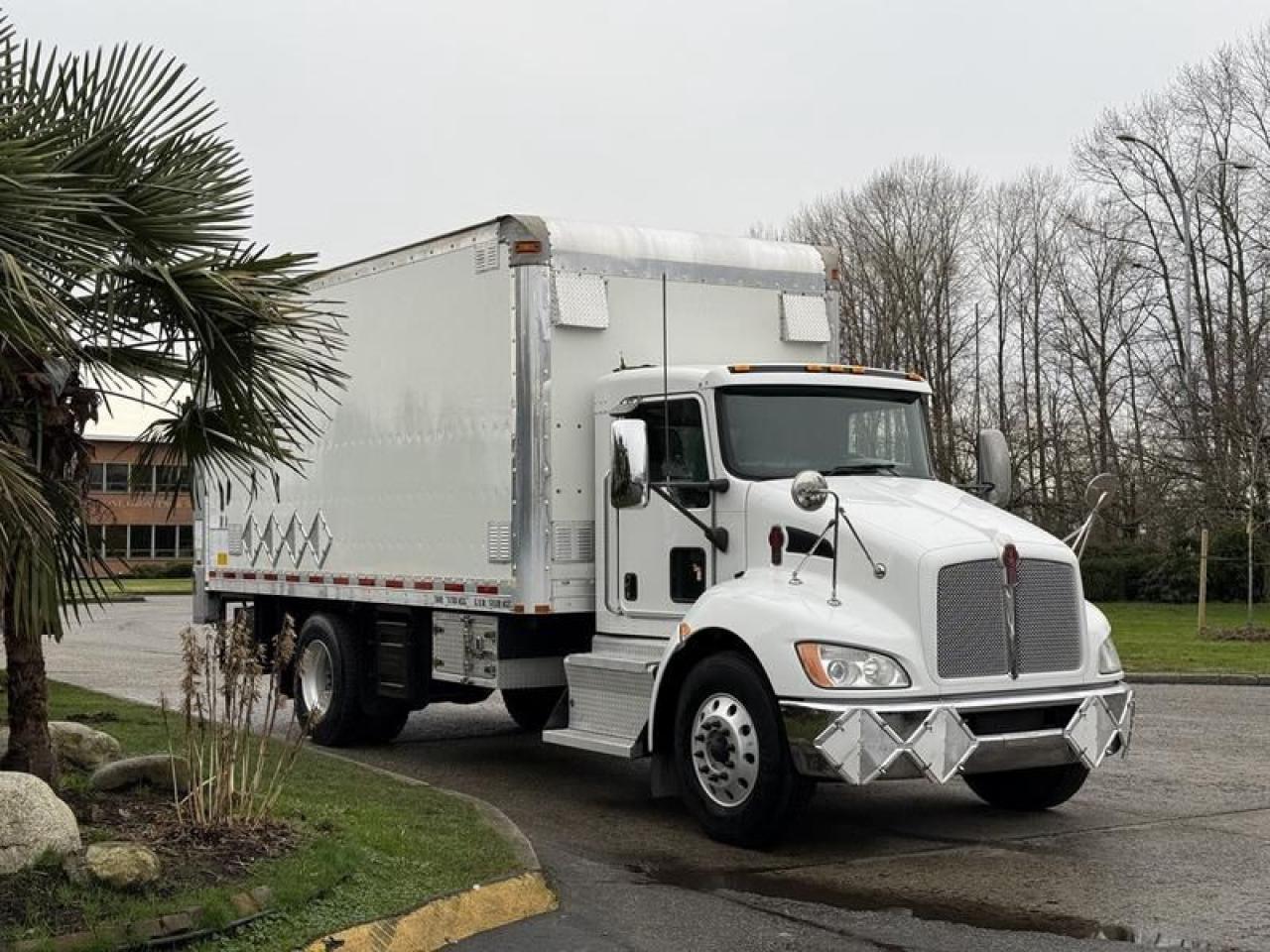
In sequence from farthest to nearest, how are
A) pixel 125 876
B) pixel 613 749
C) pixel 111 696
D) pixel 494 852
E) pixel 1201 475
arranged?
1. pixel 1201 475
2. pixel 111 696
3. pixel 613 749
4. pixel 494 852
5. pixel 125 876

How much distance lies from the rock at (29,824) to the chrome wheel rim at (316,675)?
6133 mm

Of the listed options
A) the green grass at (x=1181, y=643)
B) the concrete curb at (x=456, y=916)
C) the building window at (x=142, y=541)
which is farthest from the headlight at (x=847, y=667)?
the building window at (x=142, y=541)

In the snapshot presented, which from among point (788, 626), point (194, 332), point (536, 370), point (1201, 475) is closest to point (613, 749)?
point (788, 626)

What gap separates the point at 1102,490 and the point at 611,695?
3340mm

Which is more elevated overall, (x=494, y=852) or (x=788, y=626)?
(x=788, y=626)

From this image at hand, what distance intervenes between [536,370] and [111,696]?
7.24m

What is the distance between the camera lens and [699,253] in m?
11.7

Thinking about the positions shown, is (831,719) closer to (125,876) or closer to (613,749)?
(613,749)

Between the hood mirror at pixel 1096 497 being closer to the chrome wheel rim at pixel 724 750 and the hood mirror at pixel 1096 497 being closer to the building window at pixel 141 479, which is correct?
the chrome wheel rim at pixel 724 750

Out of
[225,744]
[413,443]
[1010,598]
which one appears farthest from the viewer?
[413,443]

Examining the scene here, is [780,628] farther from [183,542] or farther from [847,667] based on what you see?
[183,542]

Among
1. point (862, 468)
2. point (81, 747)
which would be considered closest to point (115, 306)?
point (81, 747)

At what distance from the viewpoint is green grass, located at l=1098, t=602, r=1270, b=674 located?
20.0 metres

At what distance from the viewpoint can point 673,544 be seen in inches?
403
